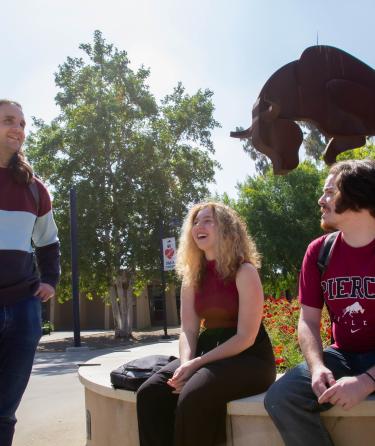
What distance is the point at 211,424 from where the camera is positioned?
2553 mm

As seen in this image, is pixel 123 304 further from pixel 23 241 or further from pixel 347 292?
pixel 347 292

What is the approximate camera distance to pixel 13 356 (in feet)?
8.45

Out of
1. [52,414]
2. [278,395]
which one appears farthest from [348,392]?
[52,414]

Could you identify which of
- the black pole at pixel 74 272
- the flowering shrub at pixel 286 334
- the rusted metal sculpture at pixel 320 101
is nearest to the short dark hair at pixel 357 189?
the rusted metal sculpture at pixel 320 101

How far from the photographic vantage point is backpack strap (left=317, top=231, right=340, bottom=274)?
8.84 feet

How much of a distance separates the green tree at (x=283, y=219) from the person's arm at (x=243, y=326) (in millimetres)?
21271

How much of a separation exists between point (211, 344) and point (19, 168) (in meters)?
1.48

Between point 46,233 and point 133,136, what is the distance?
21.5 meters

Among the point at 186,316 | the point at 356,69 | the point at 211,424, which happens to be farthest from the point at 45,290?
the point at 356,69

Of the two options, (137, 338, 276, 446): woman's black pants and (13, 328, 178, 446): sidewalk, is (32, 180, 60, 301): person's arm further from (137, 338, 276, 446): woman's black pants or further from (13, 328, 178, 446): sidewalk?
(13, 328, 178, 446): sidewalk

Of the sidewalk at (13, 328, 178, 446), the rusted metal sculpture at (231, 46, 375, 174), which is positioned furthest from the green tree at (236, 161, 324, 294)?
the rusted metal sculpture at (231, 46, 375, 174)

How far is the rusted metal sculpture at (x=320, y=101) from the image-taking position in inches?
176

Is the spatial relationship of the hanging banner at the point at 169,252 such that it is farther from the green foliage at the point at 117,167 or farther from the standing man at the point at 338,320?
the standing man at the point at 338,320

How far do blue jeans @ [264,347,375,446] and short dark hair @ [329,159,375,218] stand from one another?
2.39ft
